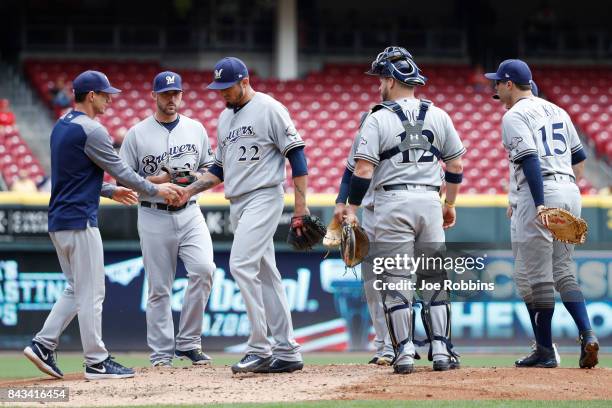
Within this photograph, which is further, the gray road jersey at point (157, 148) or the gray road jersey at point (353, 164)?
the gray road jersey at point (157, 148)

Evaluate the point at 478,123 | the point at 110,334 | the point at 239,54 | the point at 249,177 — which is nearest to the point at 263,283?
the point at 249,177

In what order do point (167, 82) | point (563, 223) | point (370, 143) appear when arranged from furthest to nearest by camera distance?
1. point (167, 82)
2. point (563, 223)
3. point (370, 143)

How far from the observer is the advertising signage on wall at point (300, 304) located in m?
11.9

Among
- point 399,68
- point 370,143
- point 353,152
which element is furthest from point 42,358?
point 399,68

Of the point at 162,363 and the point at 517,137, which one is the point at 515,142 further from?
the point at 162,363

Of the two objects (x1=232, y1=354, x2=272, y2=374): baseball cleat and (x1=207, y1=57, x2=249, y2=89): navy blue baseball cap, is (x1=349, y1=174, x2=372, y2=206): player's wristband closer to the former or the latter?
(x1=207, y1=57, x2=249, y2=89): navy blue baseball cap

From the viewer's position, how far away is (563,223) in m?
7.32

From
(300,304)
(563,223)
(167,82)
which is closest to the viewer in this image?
(563,223)

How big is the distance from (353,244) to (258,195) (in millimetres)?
700

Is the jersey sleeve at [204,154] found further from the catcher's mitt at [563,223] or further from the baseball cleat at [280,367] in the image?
the catcher's mitt at [563,223]

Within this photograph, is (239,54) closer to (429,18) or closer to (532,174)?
(429,18)

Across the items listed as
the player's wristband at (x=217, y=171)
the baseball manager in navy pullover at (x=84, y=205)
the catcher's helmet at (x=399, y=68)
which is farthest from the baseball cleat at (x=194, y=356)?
the catcher's helmet at (x=399, y=68)
